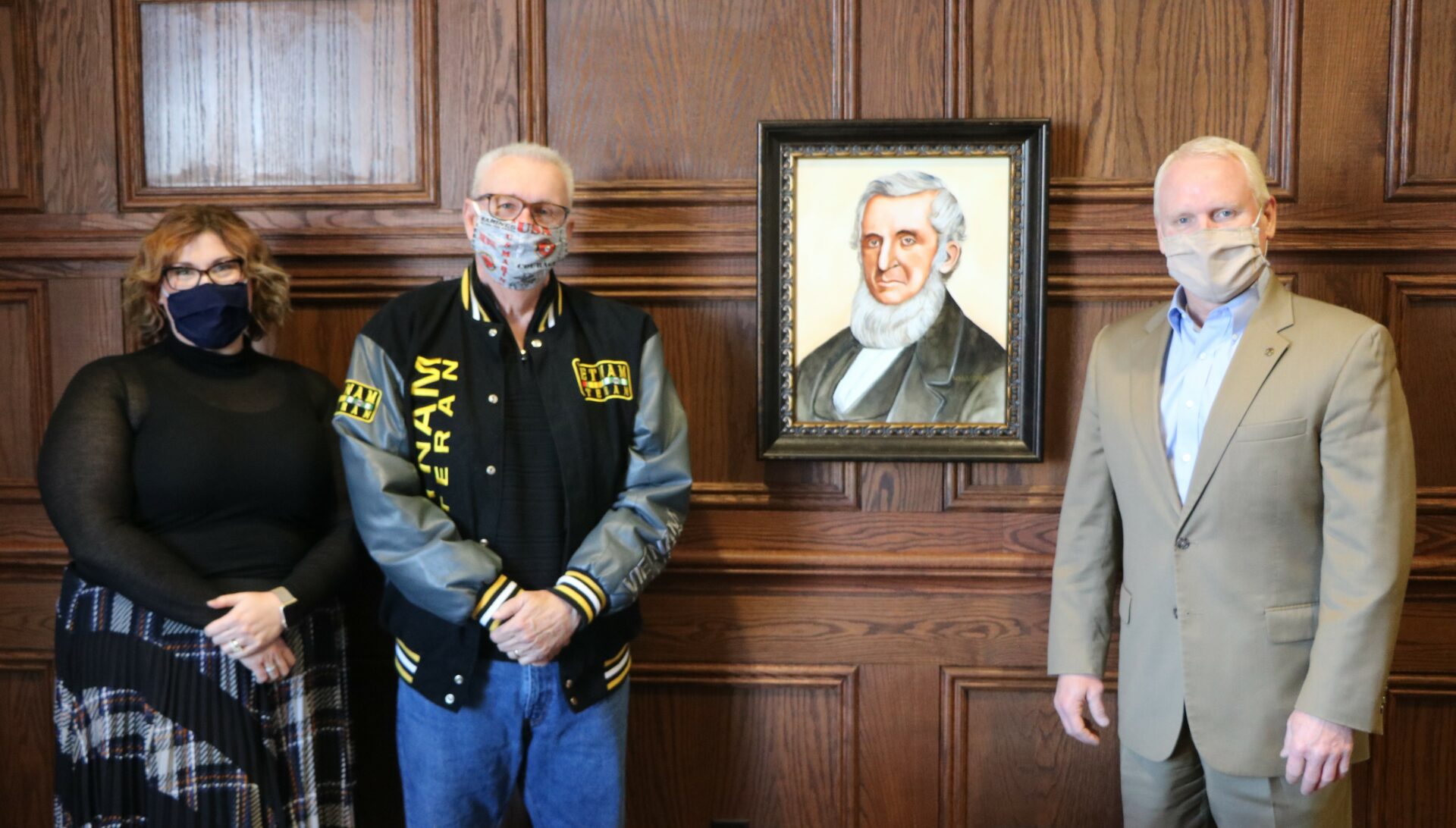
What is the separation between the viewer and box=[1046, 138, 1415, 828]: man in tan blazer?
5.36 feet

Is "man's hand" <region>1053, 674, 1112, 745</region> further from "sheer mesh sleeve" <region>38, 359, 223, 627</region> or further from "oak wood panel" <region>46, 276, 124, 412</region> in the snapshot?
"oak wood panel" <region>46, 276, 124, 412</region>

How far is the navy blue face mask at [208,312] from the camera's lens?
204 cm

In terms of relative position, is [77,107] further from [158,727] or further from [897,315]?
[897,315]

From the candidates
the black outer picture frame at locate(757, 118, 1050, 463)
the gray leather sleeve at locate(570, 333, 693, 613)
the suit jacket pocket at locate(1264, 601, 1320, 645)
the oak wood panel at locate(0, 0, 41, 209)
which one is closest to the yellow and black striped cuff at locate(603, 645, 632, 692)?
the gray leather sleeve at locate(570, 333, 693, 613)

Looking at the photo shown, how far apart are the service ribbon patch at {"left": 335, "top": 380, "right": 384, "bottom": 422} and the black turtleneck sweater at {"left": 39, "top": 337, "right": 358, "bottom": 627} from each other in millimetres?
235

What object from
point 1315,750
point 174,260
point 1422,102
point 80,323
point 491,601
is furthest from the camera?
point 80,323

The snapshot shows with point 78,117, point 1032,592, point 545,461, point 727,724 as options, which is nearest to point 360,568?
point 545,461

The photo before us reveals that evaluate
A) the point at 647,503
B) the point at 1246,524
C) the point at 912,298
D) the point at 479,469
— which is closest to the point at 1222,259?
the point at 1246,524

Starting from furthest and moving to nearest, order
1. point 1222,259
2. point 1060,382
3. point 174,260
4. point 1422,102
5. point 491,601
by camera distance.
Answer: point 1060,382, point 1422,102, point 174,260, point 491,601, point 1222,259

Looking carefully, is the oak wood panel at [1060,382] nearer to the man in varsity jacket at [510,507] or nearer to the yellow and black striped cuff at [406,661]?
the man in varsity jacket at [510,507]

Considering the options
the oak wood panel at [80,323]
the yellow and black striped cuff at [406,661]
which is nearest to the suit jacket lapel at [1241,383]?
the yellow and black striped cuff at [406,661]

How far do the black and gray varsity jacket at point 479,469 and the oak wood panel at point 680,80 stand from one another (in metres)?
0.54

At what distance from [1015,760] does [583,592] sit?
1213 millimetres

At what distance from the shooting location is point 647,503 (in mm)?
2002
